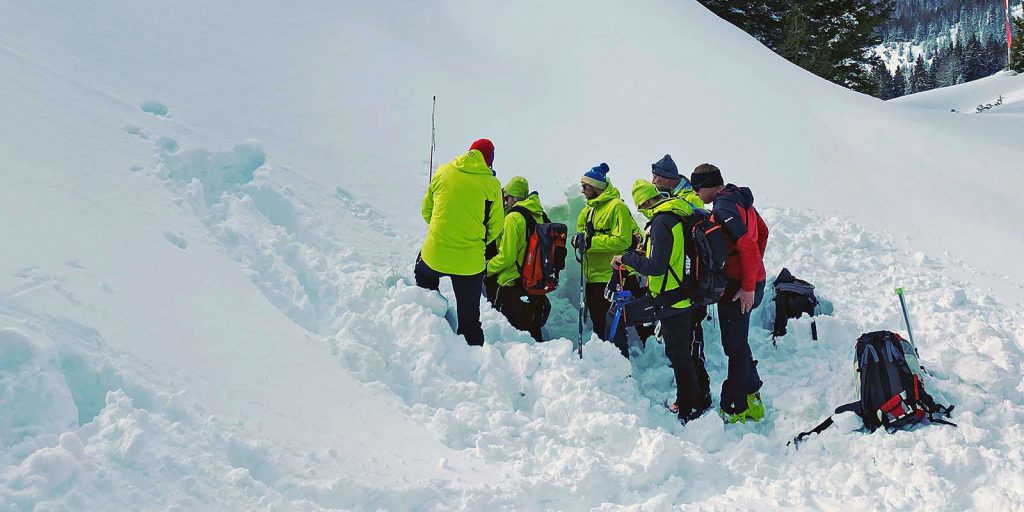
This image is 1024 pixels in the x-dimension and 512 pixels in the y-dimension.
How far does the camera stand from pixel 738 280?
5.46 metres

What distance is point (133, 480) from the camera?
121 inches

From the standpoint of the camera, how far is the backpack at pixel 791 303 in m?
6.68

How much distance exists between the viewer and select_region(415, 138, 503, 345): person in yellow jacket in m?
5.61

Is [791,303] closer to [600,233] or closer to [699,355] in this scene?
[699,355]

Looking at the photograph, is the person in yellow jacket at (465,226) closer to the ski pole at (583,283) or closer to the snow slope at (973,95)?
the ski pole at (583,283)

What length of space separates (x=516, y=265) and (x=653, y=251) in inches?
67.8

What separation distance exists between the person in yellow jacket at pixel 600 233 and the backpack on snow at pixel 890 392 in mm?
2032

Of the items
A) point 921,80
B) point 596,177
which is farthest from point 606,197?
point 921,80

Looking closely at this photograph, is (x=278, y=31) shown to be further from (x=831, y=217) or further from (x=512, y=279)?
(x=831, y=217)

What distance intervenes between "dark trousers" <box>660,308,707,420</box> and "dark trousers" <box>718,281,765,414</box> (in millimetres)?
241

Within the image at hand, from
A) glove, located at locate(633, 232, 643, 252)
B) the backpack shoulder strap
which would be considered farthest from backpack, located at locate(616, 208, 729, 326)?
the backpack shoulder strap

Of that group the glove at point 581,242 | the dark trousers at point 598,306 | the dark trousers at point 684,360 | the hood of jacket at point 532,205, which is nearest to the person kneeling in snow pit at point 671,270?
the dark trousers at point 684,360

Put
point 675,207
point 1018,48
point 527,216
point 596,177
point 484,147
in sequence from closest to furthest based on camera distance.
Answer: point 675,207, point 484,147, point 596,177, point 527,216, point 1018,48

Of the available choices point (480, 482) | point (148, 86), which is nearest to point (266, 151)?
point (148, 86)
